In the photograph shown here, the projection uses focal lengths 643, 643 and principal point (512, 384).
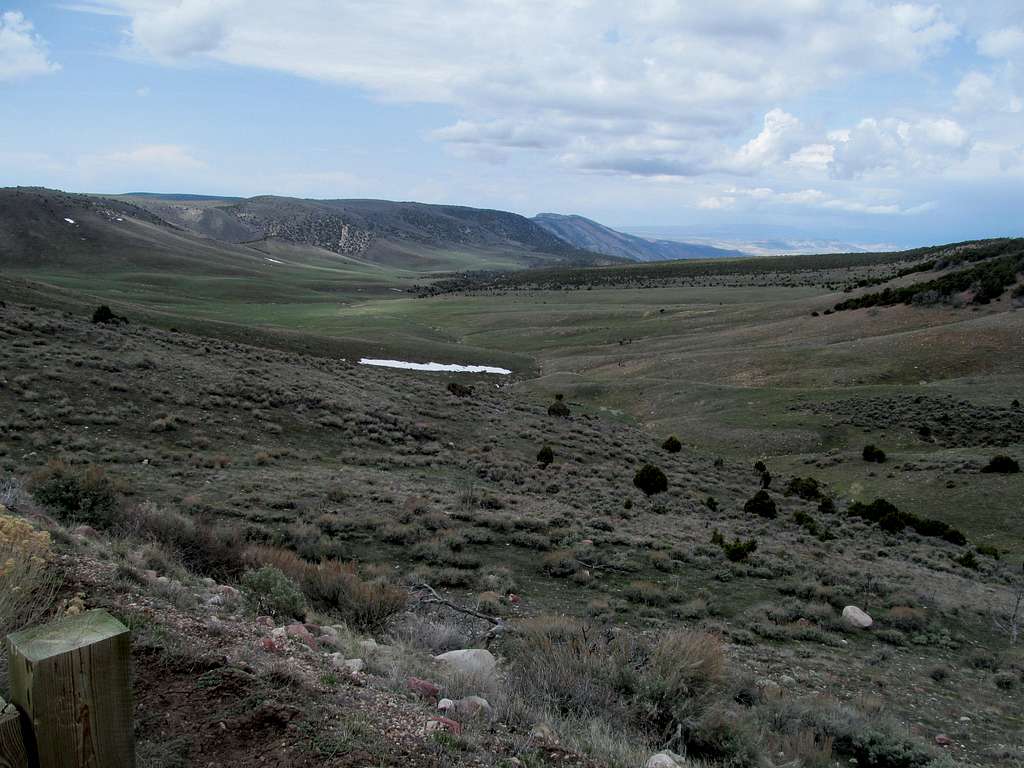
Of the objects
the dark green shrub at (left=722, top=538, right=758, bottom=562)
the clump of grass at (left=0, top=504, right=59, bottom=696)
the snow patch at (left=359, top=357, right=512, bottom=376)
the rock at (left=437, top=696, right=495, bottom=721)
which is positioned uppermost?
the clump of grass at (left=0, top=504, right=59, bottom=696)

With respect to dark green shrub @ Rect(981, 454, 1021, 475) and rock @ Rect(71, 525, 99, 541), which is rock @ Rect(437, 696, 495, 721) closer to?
rock @ Rect(71, 525, 99, 541)

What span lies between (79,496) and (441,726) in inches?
316

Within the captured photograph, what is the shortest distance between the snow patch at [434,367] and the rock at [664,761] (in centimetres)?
4585

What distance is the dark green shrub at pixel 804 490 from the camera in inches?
923

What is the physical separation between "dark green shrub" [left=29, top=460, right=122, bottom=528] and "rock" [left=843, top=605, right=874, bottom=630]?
1161 cm

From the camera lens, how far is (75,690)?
237cm

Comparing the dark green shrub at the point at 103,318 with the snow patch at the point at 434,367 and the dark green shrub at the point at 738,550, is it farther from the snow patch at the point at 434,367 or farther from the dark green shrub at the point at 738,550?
the dark green shrub at the point at 738,550

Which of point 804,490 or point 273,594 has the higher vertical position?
point 273,594

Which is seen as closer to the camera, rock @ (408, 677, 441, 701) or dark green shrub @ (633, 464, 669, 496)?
rock @ (408, 677, 441, 701)

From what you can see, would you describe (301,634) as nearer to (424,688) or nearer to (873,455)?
(424,688)

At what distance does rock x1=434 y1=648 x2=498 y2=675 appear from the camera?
6035 mm

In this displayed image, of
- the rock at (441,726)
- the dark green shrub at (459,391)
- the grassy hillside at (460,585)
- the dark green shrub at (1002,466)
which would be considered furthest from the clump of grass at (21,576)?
the dark green shrub at (1002,466)

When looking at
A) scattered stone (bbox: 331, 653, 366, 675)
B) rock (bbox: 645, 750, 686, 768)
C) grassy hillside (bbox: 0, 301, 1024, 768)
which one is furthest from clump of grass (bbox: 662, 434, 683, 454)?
scattered stone (bbox: 331, 653, 366, 675)

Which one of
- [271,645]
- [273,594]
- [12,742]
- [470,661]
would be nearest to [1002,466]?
[470,661]
